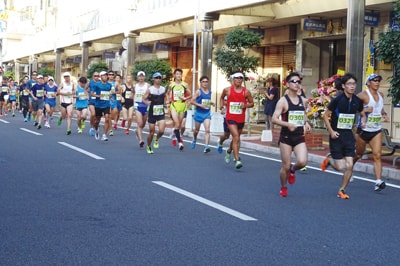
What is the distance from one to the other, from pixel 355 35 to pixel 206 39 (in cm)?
909

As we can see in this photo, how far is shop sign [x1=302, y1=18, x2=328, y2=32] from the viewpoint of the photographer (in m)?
24.4

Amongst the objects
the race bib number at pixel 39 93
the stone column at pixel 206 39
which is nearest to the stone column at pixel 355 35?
the stone column at pixel 206 39

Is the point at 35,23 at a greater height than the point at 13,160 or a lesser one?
greater

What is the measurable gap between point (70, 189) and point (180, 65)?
98.8ft

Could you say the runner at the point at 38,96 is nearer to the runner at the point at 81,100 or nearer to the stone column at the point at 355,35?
the runner at the point at 81,100

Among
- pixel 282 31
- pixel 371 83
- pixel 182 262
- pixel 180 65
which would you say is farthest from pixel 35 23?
pixel 182 262

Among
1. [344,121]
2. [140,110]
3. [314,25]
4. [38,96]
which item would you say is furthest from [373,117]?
[38,96]

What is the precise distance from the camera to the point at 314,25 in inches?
966

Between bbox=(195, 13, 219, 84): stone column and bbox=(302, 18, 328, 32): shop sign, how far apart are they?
3.56 metres

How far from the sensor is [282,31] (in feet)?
93.4

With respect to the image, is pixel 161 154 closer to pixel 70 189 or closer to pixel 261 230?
pixel 70 189

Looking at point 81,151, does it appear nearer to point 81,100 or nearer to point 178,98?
point 178,98

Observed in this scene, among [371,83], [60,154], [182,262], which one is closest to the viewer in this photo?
[182,262]

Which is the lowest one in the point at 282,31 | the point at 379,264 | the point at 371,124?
the point at 379,264
